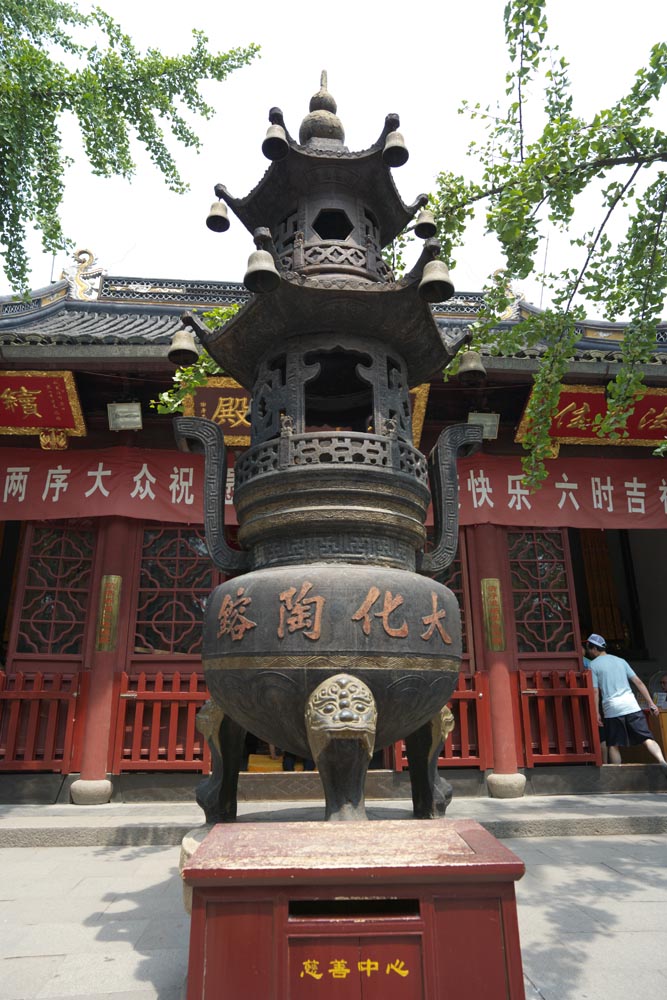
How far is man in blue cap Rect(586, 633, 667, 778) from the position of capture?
7.11m

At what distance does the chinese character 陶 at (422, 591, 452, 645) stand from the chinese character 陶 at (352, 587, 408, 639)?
142 mm

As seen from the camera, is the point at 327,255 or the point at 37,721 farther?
the point at 37,721

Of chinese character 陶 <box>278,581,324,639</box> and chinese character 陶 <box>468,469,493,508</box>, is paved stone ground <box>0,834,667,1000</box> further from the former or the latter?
chinese character 陶 <box>468,469,493,508</box>

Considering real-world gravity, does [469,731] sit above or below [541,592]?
below

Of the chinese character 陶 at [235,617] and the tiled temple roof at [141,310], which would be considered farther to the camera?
the tiled temple roof at [141,310]

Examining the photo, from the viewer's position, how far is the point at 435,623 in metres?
3.05

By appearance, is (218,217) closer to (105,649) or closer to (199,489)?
(199,489)

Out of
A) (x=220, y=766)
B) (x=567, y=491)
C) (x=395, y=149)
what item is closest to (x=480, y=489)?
(x=567, y=491)

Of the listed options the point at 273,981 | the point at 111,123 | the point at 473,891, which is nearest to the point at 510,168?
the point at 111,123

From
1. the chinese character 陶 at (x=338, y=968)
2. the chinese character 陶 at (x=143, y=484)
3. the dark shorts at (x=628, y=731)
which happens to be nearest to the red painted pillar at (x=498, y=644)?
the dark shorts at (x=628, y=731)

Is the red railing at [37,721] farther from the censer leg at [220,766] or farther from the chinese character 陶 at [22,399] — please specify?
the censer leg at [220,766]

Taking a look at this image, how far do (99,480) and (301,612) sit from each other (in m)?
4.94

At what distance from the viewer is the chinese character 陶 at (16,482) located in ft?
22.7

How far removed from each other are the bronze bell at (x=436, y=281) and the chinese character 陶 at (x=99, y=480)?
16.4 feet
